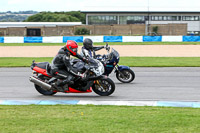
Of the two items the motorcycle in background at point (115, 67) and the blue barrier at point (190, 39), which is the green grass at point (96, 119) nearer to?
the motorcycle in background at point (115, 67)

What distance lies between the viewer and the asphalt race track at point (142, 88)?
10.9m

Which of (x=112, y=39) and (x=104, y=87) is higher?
(x=112, y=39)

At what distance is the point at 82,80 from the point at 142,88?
7.86ft

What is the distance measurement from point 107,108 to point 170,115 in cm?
159

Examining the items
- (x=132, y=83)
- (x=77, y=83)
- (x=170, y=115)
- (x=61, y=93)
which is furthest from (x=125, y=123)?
(x=132, y=83)

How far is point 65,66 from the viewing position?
10977mm

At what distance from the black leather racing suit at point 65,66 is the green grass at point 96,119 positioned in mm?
1576

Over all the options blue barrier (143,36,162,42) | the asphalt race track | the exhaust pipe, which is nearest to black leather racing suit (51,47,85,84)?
the exhaust pipe

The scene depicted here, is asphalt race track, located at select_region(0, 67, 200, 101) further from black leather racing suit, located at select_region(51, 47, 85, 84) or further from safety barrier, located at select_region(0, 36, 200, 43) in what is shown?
safety barrier, located at select_region(0, 36, 200, 43)

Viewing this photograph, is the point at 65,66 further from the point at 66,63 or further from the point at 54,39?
the point at 54,39

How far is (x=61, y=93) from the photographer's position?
1180 centimetres

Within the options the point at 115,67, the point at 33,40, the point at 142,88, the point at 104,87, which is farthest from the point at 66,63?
the point at 33,40

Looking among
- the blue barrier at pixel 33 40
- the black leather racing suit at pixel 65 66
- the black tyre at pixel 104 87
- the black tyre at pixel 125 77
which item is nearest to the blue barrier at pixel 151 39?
the blue barrier at pixel 33 40

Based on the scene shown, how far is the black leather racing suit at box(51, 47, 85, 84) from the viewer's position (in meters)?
10.7
